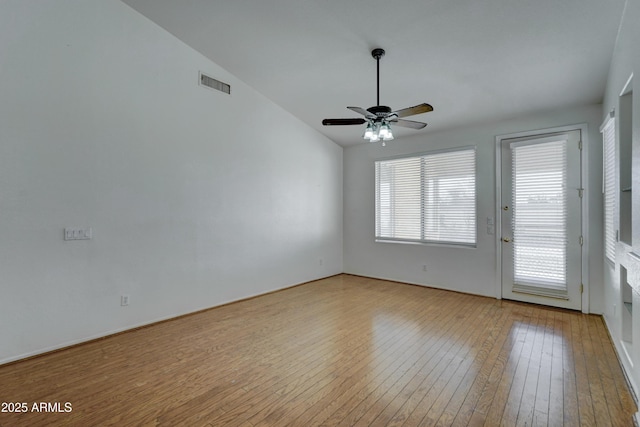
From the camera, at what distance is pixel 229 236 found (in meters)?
4.59

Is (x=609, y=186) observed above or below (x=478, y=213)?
above

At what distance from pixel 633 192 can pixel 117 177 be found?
4.73 m

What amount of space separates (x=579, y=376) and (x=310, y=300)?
3.23 metres

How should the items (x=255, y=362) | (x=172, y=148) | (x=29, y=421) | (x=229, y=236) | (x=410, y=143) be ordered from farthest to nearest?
(x=410, y=143), (x=229, y=236), (x=172, y=148), (x=255, y=362), (x=29, y=421)

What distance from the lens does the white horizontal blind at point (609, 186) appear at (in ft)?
10.5

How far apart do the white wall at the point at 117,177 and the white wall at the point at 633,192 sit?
431cm

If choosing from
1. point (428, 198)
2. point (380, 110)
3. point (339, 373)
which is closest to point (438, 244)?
point (428, 198)

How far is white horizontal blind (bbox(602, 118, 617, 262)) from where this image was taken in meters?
3.20

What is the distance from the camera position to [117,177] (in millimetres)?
3465

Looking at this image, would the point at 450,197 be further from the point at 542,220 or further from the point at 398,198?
the point at 542,220

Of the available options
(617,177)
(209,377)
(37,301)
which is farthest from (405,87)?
(37,301)

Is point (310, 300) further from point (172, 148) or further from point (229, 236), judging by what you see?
point (172, 148)

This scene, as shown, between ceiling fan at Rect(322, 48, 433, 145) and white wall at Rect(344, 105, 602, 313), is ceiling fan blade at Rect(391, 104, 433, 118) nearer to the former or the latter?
ceiling fan at Rect(322, 48, 433, 145)

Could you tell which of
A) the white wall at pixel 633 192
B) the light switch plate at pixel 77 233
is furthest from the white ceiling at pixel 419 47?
the light switch plate at pixel 77 233
